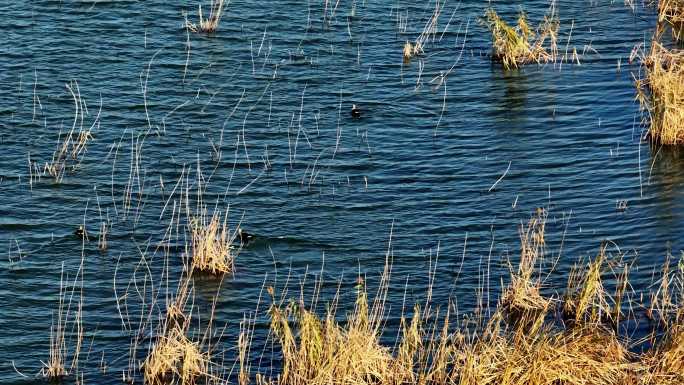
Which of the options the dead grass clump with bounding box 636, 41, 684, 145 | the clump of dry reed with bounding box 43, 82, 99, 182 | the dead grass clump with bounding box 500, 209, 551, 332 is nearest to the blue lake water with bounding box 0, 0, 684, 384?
the clump of dry reed with bounding box 43, 82, 99, 182

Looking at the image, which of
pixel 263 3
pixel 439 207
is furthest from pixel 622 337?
pixel 263 3

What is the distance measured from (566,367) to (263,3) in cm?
1525

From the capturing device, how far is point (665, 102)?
22406mm

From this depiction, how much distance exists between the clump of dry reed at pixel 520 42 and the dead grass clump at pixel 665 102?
2930mm

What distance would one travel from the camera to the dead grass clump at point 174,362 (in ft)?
52.5

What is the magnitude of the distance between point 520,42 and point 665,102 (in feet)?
14.7

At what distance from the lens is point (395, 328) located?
17531mm

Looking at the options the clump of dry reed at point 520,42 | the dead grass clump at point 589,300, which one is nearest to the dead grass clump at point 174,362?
the dead grass clump at point 589,300

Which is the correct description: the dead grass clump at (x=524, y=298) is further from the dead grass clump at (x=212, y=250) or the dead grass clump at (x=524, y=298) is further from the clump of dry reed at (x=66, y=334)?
the clump of dry reed at (x=66, y=334)

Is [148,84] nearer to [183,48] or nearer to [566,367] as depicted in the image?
[183,48]

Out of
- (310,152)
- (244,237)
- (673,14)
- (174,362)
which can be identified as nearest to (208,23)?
(310,152)

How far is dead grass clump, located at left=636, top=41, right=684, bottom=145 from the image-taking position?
22.5 meters

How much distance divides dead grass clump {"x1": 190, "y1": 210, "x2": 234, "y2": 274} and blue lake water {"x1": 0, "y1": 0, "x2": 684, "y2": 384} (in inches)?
9.2

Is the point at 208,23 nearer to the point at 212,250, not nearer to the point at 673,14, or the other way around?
the point at 673,14
